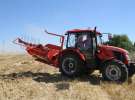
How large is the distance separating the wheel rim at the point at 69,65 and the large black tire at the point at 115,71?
4.95ft

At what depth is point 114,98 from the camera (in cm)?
1156

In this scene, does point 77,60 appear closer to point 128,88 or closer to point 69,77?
point 69,77

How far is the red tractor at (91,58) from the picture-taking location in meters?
14.4

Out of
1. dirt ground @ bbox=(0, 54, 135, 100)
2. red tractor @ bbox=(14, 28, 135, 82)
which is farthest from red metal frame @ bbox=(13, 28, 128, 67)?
dirt ground @ bbox=(0, 54, 135, 100)

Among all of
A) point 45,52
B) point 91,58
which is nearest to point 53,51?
point 45,52

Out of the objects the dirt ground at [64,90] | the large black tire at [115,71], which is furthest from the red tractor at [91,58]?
the dirt ground at [64,90]

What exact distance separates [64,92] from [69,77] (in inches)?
141

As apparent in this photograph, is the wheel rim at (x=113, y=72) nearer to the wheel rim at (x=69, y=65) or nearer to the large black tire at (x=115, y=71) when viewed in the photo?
the large black tire at (x=115, y=71)

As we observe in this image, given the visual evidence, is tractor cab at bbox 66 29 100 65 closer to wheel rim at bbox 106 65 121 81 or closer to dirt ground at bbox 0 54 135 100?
wheel rim at bbox 106 65 121 81

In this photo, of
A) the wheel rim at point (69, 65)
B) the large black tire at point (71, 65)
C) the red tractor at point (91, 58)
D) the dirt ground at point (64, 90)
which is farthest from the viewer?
the wheel rim at point (69, 65)

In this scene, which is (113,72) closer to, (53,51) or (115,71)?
(115,71)

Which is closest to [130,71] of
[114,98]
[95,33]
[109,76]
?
[109,76]

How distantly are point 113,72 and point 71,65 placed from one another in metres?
2.09

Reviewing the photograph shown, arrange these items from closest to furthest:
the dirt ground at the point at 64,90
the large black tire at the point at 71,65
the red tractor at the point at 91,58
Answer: the dirt ground at the point at 64,90, the red tractor at the point at 91,58, the large black tire at the point at 71,65
